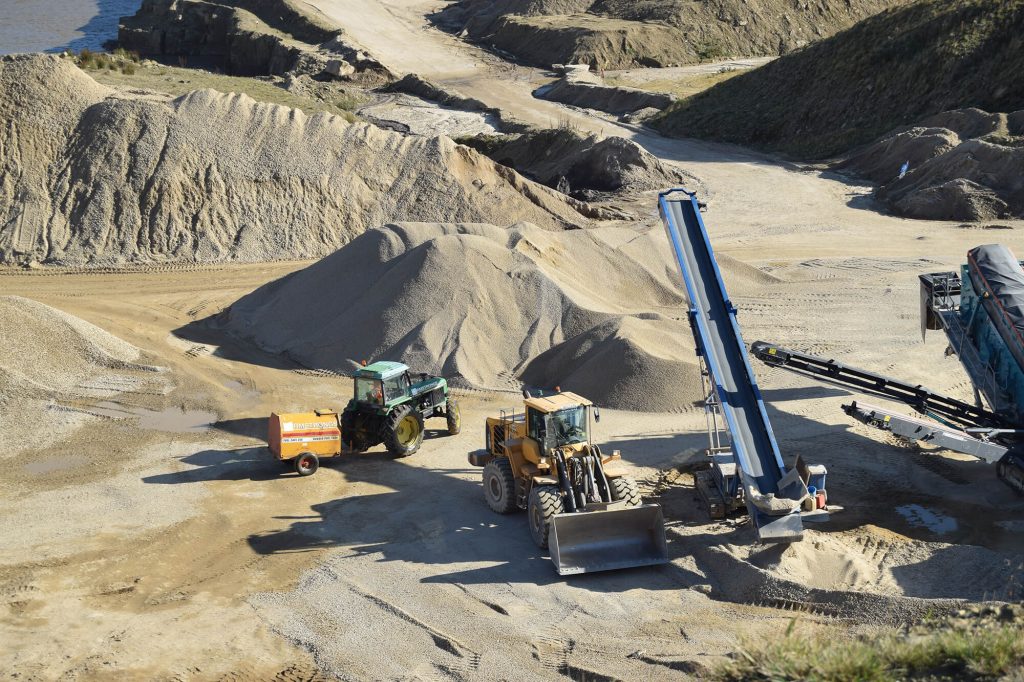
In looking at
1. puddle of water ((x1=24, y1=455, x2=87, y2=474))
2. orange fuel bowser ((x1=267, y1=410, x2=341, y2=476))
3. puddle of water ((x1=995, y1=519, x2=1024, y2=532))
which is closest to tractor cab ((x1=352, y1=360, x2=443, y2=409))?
orange fuel bowser ((x1=267, y1=410, x2=341, y2=476))

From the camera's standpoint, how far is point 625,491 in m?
13.2

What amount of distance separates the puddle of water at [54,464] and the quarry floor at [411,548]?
0.16 feet

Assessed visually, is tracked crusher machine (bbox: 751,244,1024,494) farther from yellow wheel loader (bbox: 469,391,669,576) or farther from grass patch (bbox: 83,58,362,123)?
grass patch (bbox: 83,58,362,123)

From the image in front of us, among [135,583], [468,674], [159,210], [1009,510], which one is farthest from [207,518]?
[159,210]

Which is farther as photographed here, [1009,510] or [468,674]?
[1009,510]

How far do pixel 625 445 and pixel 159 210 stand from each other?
714 inches

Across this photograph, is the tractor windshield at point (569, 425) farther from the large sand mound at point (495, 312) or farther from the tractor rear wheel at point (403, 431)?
the large sand mound at point (495, 312)

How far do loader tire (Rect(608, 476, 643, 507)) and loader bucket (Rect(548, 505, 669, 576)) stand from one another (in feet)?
1.05

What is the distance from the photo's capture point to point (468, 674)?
1045 centimetres

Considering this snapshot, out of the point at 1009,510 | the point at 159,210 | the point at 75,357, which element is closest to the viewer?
the point at 1009,510

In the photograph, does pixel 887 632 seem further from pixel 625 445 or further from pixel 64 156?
pixel 64 156

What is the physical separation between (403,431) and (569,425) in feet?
14.0

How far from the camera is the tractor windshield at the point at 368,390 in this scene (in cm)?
1675

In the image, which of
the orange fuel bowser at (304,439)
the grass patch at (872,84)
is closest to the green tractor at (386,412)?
the orange fuel bowser at (304,439)
